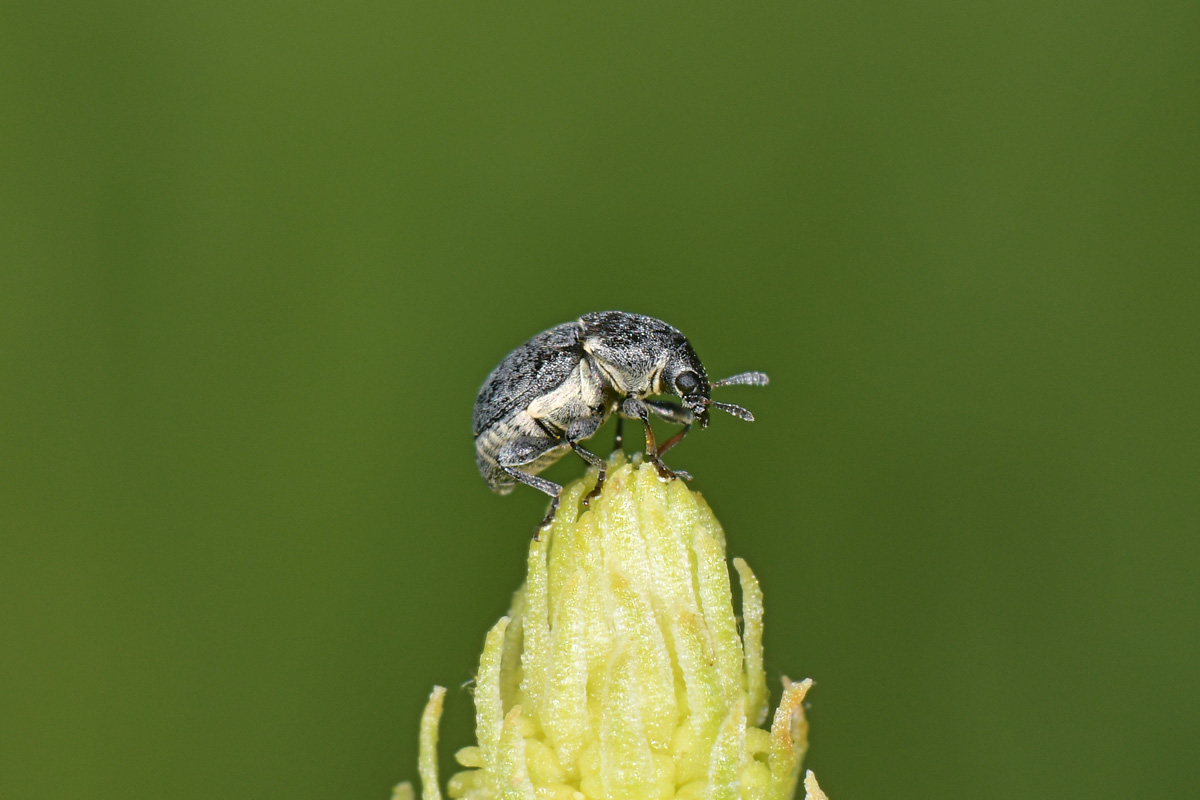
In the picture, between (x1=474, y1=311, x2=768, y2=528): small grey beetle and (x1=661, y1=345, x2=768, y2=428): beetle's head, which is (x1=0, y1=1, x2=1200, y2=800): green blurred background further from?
(x1=661, y1=345, x2=768, y2=428): beetle's head

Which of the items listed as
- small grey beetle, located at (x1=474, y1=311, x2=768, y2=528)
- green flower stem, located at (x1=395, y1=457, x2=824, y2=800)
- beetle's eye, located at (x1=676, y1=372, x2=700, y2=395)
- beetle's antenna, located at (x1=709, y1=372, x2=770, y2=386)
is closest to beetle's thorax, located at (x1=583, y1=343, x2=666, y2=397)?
small grey beetle, located at (x1=474, y1=311, x2=768, y2=528)

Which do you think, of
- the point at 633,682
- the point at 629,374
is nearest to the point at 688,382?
the point at 629,374

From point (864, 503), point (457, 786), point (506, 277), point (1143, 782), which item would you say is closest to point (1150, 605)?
point (1143, 782)

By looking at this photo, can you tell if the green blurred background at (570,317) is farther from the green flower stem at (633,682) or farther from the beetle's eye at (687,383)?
the green flower stem at (633,682)

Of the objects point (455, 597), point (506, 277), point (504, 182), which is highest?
point (504, 182)

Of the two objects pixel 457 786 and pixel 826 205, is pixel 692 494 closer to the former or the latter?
pixel 457 786

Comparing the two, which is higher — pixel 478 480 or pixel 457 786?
pixel 478 480
